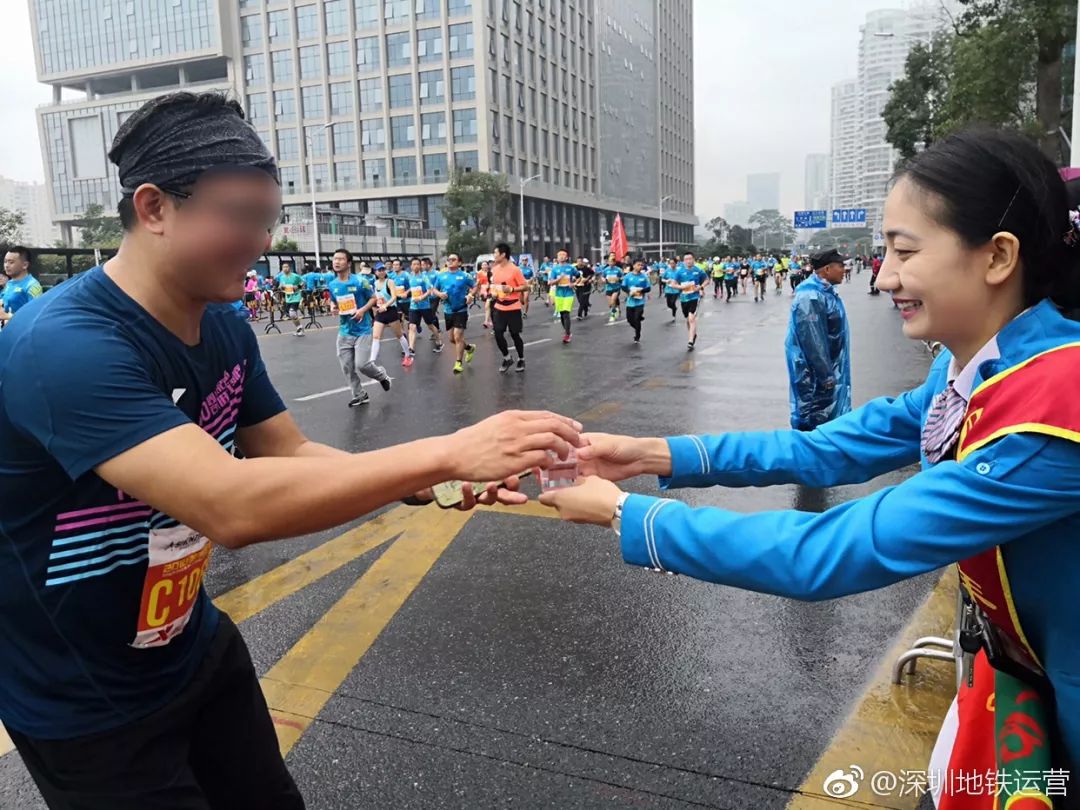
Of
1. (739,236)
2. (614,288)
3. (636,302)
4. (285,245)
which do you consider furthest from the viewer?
(739,236)

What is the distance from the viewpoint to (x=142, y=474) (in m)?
1.34

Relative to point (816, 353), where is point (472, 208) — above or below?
above

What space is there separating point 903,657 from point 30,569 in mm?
2892

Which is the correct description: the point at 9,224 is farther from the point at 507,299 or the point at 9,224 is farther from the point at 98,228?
the point at 507,299

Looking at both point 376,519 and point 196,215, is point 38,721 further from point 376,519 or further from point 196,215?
point 376,519

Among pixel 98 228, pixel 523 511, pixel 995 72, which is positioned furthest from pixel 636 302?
pixel 98 228

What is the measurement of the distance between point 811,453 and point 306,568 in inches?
123

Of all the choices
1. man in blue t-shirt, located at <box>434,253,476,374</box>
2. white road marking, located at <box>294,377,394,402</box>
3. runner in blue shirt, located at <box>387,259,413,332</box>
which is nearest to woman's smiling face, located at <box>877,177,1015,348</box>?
white road marking, located at <box>294,377,394,402</box>

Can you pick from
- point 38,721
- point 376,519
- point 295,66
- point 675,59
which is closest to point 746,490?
point 376,519

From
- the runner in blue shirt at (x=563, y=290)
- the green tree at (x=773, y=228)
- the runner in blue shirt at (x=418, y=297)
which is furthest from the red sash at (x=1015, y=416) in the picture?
the green tree at (x=773, y=228)

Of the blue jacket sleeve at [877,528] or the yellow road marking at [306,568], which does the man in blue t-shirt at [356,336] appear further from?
the blue jacket sleeve at [877,528]

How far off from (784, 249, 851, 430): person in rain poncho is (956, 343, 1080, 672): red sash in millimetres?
4215

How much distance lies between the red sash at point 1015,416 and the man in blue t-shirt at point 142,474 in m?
0.80

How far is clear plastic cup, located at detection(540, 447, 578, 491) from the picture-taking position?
6.04ft
